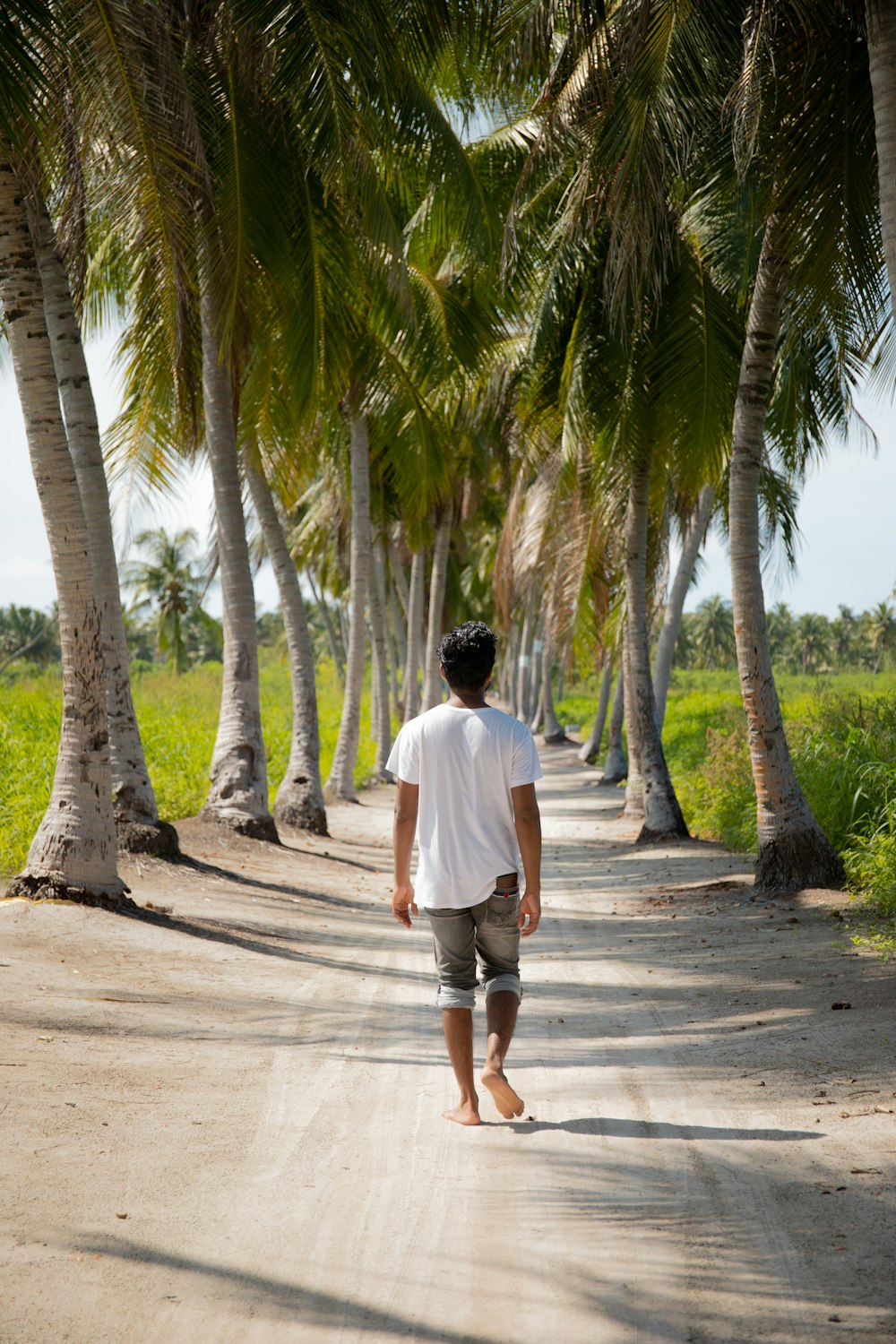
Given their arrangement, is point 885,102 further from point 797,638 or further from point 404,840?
point 797,638

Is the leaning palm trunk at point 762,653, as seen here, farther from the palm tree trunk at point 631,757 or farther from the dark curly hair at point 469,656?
the dark curly hair at point 469,656

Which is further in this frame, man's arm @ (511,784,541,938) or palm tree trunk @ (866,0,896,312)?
palm tree trunk @ (866,0,896,312)

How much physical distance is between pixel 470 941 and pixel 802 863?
571 cm

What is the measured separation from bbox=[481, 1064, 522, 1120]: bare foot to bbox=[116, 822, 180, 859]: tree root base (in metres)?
5.88

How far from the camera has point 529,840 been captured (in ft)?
14.0

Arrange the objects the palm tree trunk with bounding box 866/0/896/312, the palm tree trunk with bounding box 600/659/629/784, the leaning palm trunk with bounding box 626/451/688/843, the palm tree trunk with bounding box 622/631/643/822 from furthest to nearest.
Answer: the palm tree trunk with bounding box 600/659/629/784 → the palm tree trunk with bounding box 622/631/643/822 → the leaning palm trunk with bounding box 626/451/688/843 → the palm tree trunk with bounding box 866/0/896/312

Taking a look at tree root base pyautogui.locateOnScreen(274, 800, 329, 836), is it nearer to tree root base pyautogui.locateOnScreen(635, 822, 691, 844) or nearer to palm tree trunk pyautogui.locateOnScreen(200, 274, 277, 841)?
palm tree trunk pyautogui.locateOnScreen(200, 274, 277, 841)

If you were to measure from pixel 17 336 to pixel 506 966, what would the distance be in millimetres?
5388

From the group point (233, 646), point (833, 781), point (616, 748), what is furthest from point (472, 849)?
point (616, 748)

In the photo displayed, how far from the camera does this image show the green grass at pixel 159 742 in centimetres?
1024

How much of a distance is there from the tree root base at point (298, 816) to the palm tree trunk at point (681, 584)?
4790 millimetres

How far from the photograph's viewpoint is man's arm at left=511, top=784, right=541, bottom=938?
4234 millimetres

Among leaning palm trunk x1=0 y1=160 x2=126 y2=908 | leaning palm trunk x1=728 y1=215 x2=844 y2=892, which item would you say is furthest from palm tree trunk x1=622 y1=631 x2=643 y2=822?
leaning palm trunk x1=0 y1=160 x2=126 y2=908

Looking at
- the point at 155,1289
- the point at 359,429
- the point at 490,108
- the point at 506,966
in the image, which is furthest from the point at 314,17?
the point at 359,429
